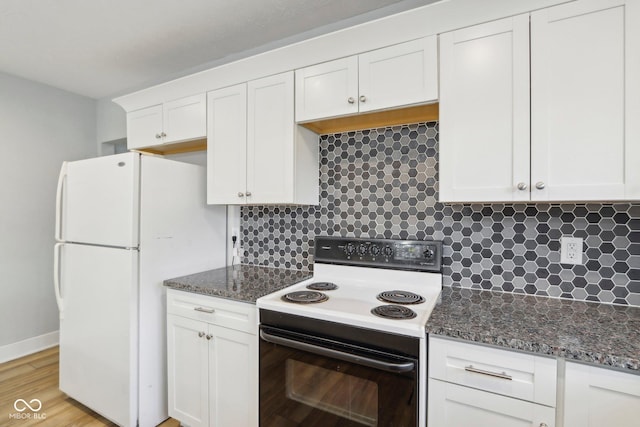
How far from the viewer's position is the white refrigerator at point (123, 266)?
5.81ft

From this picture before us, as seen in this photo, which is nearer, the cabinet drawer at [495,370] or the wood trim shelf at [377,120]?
the cabinet drawer at [495,370]

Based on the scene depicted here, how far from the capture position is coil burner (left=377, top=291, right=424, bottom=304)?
1417mm

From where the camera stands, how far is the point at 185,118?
A: 212 centimetres

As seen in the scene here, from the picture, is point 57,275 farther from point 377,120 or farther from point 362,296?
point 377,120

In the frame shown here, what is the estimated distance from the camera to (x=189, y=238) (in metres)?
2.06

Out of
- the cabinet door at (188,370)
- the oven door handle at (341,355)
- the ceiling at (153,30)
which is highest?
the ceiling at (153,30)

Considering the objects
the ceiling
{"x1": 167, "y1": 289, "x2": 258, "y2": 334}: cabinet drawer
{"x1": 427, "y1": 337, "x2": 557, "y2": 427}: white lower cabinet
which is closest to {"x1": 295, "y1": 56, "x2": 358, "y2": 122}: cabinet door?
the ceiling

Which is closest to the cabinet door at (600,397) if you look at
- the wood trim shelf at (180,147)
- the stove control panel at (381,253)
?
the stove control panel at (381,253)

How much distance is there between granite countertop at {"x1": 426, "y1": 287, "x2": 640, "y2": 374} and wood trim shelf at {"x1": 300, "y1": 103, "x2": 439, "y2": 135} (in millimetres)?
951

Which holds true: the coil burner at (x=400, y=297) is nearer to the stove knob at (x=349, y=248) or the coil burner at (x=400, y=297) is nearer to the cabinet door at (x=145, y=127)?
the stove knob at (x=349, y=248)

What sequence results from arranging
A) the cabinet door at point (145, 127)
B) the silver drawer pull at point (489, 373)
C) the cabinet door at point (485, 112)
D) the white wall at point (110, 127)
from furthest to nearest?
the white wall at point (110, 127) < the cabinet door at point (145, 127) < the cabinet door at point (485, 112) < the silver drawer pull at point (489, 373)

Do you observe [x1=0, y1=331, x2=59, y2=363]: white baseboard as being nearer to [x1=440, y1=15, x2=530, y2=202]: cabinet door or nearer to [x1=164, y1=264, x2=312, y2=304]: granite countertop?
[x1=164, y1=264, x2=312, y2=304]: granite countertop

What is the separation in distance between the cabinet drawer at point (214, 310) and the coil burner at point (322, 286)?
355 mm

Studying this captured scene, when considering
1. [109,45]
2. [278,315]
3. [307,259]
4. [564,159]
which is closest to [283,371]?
[278,315]
